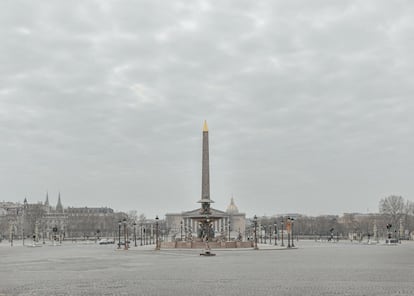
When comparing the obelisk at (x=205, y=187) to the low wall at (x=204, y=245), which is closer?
the low wall at (x=204, y=245)

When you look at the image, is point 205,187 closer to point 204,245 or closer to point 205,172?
point 205,172

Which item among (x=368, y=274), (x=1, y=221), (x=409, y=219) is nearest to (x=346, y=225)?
(x=409, y=219)

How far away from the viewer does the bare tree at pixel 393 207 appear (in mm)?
135000

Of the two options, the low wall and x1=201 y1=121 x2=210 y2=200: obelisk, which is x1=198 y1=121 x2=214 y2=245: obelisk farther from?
the low wall

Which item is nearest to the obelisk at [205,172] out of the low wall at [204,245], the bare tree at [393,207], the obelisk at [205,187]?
the obelisk at [205,187]

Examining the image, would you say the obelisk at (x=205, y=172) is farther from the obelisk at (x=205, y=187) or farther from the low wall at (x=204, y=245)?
the low wall at (x=204, y=245)

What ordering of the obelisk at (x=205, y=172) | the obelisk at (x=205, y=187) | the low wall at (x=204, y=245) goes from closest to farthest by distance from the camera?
1. the low wall at (x=204, y=245)
2. the obelisk at (x=205, y=187)
3. the obelisk at (x=205, y=172)

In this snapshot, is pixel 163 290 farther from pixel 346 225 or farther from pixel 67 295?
pixel 346 225

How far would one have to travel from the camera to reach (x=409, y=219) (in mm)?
147625

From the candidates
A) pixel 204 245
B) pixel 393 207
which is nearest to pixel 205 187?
pixel 204 245

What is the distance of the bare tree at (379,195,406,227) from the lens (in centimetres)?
→ 13500

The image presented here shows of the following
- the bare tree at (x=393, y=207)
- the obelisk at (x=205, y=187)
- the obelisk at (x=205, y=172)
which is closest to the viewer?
the obelisk at (x=205, y=187)

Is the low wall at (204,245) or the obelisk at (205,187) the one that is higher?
the obelisk at (205,187)

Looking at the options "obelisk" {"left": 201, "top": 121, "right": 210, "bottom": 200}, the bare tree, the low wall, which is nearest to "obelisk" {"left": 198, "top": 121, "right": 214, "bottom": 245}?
"obelisk" {"left": 201, "top": 121, "right": 210, "bottom": 200}
